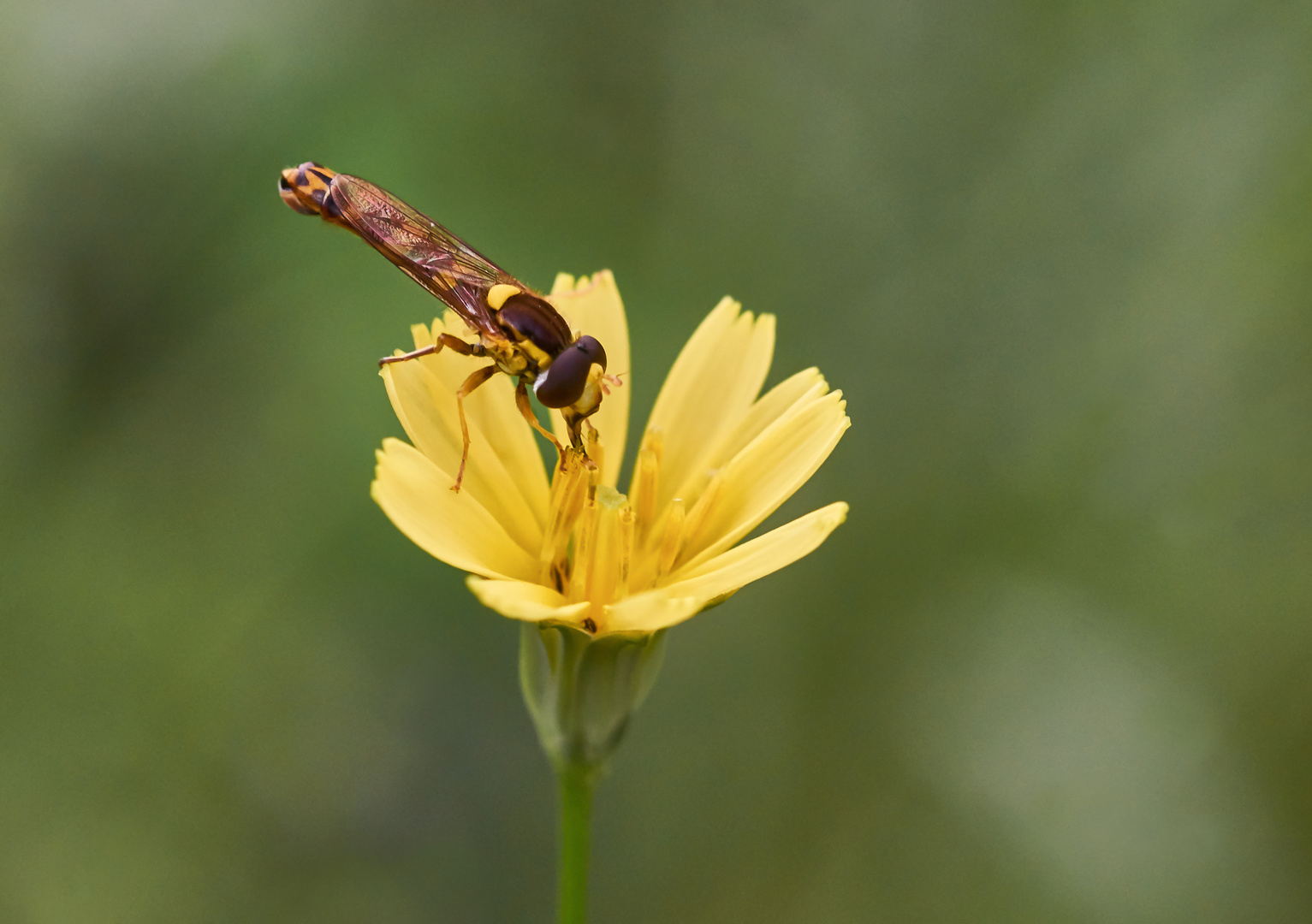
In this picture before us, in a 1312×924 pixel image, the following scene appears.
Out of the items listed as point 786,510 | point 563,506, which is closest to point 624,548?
point 563,506

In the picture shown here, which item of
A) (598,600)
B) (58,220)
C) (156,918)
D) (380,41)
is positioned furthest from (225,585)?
(380,41)

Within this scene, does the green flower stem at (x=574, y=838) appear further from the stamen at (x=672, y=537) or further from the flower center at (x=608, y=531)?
the stamen at (x=672, y=537)

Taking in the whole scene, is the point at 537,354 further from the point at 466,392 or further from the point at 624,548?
the point at 624,548

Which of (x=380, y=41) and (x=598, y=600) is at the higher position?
(x=380, y=41)

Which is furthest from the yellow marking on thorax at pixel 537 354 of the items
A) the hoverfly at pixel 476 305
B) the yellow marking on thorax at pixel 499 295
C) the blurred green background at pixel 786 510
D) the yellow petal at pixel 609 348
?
the blurred green background at pixel 786 510

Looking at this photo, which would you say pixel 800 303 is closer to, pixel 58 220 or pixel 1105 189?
pixel 1105 189
